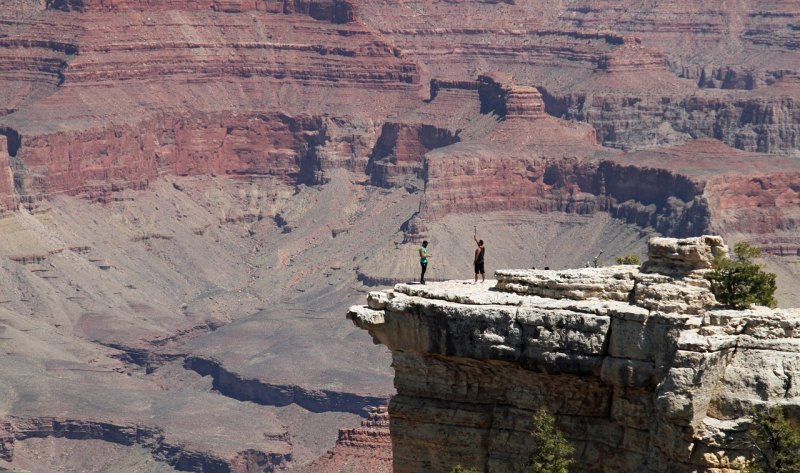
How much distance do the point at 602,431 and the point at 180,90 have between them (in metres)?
165

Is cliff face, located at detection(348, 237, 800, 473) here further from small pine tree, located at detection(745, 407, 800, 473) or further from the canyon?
the canyon

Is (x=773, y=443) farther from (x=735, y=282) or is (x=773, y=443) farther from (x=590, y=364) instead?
(x=590, y=364)

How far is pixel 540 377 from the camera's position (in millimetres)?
32062

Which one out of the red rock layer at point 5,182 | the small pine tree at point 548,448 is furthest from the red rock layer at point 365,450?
the red rock layer at point 5,182

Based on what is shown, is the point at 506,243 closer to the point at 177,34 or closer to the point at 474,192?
the point at 474,192

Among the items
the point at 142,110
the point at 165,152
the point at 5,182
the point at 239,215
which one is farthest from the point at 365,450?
the point at 165,152

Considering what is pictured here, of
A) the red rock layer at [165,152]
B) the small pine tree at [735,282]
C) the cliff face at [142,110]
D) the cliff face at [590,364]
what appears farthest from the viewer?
the cliff face at [142,110]

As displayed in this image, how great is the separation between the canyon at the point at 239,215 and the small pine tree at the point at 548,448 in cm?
8405

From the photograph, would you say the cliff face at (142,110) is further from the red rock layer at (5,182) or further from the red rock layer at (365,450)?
the red rock layer at (365,450)

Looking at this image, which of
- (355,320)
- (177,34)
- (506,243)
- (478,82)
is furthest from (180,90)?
(355,320)

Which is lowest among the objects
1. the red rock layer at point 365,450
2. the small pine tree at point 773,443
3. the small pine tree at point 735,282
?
the red rock layer at point 365,450

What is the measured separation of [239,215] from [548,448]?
15839 cm

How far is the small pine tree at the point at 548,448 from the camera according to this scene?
31.3 metres

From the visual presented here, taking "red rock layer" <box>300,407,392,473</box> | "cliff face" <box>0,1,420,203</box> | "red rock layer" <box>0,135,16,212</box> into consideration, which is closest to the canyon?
"cliff face" <box>0,1,420,203</box>
